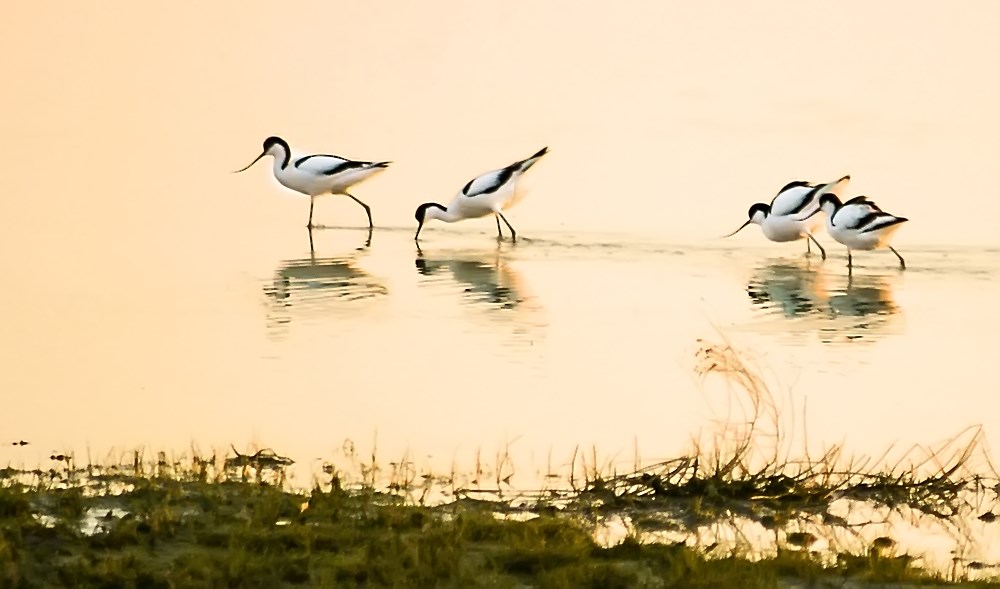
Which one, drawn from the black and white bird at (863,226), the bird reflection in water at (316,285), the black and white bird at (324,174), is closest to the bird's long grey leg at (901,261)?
the black and white bird at (863,226)

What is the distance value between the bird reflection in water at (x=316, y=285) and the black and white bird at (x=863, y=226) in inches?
187

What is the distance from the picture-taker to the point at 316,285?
13.6m

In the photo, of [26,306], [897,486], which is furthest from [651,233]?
[897,486]

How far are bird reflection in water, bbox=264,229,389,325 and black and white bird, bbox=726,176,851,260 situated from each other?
15.0ft

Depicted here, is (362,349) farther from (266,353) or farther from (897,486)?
(897,486)

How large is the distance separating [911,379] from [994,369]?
79cm

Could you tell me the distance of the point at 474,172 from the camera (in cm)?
2094

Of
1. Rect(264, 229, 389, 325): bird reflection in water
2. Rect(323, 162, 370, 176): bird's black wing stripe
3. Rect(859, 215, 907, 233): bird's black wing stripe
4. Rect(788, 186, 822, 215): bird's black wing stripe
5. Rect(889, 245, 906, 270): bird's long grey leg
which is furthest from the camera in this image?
Rect(323, 162, 370, 176): bird's black wing stripe

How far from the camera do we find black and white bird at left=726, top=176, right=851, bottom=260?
1656cm

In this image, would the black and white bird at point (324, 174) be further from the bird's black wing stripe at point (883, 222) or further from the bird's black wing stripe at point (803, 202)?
the bird's black wing stripe at point (883, 222)

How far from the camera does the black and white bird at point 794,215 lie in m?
16.6

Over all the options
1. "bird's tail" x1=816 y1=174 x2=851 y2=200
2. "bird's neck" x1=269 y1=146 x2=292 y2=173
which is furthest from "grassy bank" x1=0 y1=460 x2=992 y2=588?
"bird's neck" x1=269 y1=146 x2=292 y2=173

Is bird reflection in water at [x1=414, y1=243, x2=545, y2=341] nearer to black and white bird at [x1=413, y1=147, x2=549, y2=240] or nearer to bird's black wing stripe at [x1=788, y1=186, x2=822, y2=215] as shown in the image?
black and white bird at [x1=413, y1=147, x2=549, y2=240]

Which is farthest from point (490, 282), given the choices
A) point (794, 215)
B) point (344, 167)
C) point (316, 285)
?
point (344, 167)
